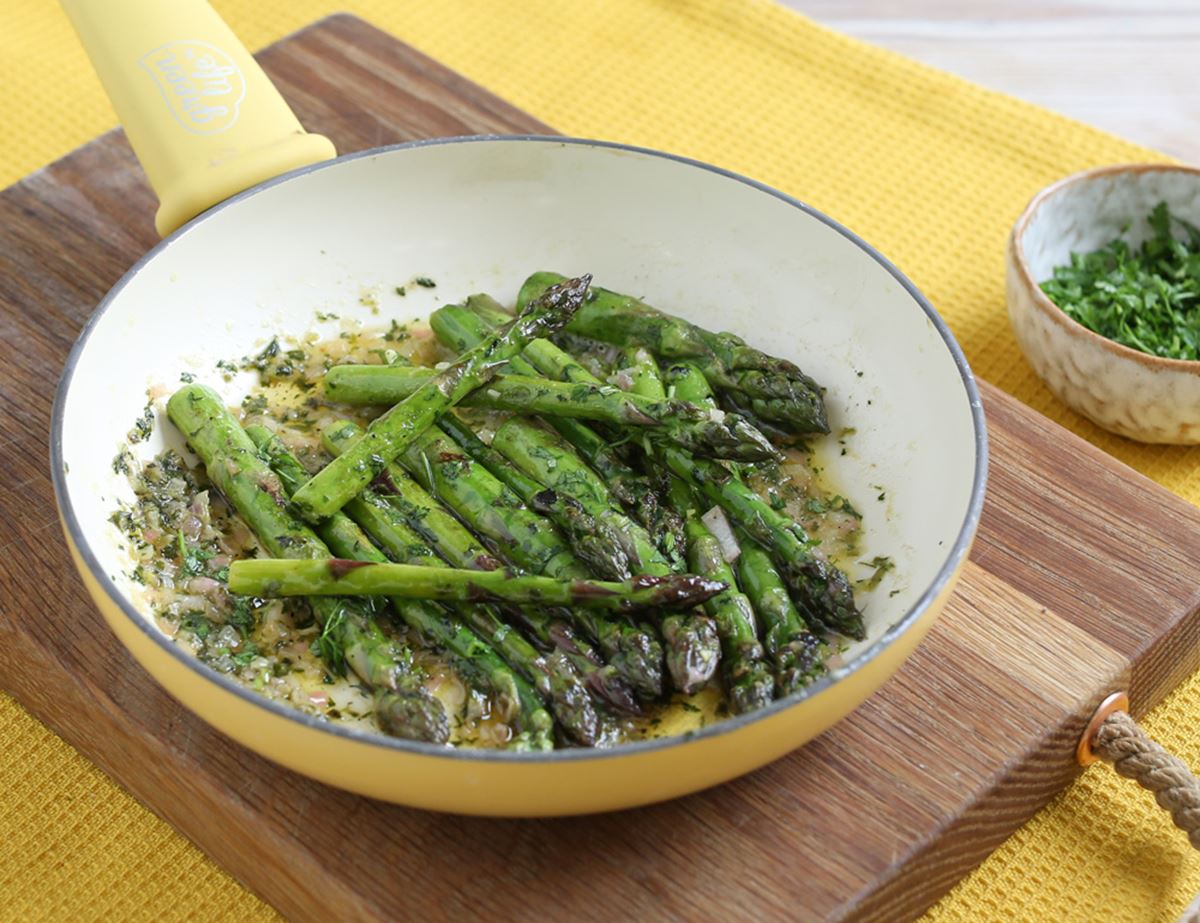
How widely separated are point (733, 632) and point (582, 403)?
533 mm

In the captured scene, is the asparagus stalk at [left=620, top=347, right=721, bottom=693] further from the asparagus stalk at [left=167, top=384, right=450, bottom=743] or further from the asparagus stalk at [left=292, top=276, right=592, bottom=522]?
the asparagus stalk at [left=292, top=276, right=592, bottom=522]

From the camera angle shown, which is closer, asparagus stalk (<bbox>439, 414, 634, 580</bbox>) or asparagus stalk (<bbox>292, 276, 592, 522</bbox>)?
asparagus stalk (<bbox>439, 414, 634, 580</bbox>)

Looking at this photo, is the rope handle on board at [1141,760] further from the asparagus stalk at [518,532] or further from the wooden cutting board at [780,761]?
the asparagus stalk at [518,532]

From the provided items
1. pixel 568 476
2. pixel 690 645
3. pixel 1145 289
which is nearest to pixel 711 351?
pixel 568 476

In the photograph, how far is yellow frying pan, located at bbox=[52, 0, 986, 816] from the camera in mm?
2373

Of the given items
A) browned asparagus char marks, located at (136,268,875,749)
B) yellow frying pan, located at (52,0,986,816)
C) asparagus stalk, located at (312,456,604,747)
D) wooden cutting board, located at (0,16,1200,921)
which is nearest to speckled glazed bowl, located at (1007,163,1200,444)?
wooden cutting board, located at (0,16,1200,921)

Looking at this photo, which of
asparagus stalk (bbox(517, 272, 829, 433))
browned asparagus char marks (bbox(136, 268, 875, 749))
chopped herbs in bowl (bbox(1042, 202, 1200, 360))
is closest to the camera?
browned asparagus char marks (bbox(136, 268, 875, 749))

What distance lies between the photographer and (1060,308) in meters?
3.13

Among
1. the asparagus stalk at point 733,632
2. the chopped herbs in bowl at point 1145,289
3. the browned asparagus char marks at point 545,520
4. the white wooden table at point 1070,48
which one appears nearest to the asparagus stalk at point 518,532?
the browned asparagus char marks at point 545,520

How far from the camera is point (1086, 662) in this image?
2355mm

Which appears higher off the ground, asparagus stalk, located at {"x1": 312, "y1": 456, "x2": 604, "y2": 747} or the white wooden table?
asparagus stalk, located at {"x1": 312, "y1": 456, "x2": 604, "y2": 747}

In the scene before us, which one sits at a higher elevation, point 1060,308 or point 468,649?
point 468,649

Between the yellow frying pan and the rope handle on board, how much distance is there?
43 centimetres

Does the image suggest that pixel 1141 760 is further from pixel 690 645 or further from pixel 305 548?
pixel 305 548
